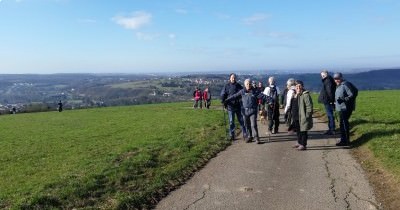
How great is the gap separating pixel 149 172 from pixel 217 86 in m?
116

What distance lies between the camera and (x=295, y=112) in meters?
14.5

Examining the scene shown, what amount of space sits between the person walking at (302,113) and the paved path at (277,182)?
0.45m

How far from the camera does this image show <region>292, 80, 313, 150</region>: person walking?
14.1m

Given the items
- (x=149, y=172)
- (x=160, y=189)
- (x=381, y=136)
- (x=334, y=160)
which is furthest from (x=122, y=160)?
(x=381, y=136)

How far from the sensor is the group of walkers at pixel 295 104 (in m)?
14.3

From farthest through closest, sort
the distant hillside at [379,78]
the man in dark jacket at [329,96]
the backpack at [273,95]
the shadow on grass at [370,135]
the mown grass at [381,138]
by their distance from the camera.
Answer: the distant hillside at [379,78], the backpack at [273,95], the man in dark jacket at [329,96], the shadow on grass at [370,135], the mown grass at [381,138]

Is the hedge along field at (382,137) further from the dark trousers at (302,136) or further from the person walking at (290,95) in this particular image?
the person walking at (290,95)

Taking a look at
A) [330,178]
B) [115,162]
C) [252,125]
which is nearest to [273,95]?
[252,125]

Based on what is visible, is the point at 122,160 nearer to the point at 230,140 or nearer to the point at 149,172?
the point at 149,172

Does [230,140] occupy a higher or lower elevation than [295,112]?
lower

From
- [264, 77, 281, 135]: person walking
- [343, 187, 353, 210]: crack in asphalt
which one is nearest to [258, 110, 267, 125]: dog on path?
[264, 77, 281, 135]: person walking

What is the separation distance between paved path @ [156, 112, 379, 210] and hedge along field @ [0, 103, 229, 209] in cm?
67

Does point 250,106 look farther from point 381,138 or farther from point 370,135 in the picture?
point 381,138

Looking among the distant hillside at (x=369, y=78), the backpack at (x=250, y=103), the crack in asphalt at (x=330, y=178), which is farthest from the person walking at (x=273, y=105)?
the distant hillside at (x=369, y=78)
